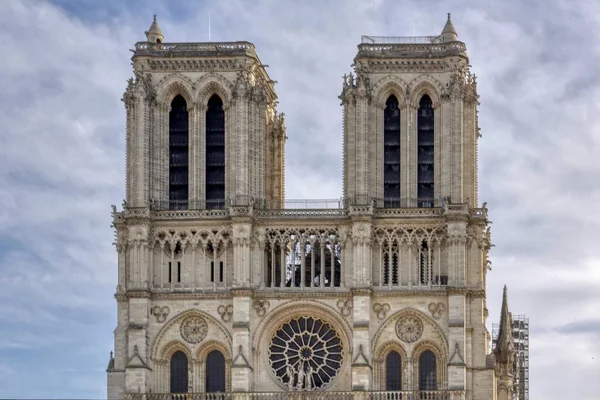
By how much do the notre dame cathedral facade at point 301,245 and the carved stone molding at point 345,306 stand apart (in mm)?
76

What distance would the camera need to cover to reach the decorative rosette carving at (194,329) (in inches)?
3494

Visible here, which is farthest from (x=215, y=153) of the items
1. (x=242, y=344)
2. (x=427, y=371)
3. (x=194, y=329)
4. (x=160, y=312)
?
(x=427, y=371)

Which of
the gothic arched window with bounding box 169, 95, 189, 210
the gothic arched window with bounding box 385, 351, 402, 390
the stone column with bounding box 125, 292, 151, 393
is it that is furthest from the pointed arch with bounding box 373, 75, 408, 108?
the stone column with bounding box 125, 292, 151, 393

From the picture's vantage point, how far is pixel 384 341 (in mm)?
87938

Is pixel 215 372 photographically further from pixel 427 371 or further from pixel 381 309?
pixel 427 371

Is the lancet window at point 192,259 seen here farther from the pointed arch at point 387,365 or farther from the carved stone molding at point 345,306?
the pointed arch at point 387,365

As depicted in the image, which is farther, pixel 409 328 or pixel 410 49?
pixel 410 49

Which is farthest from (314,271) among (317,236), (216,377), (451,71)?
(451,71)

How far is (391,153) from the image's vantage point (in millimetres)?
90625

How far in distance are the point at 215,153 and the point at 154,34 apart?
766 centimetres

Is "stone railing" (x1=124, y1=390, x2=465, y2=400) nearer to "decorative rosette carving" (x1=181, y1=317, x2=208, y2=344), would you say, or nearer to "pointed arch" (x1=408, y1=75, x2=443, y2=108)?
"decorative rosette carving" (x1=181, y1=317, x2=208, y2=344)

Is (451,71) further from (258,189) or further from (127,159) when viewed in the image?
(127,159)

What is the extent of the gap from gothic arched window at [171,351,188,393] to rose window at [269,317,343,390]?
4668 mm

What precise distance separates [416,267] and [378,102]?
9.36m
